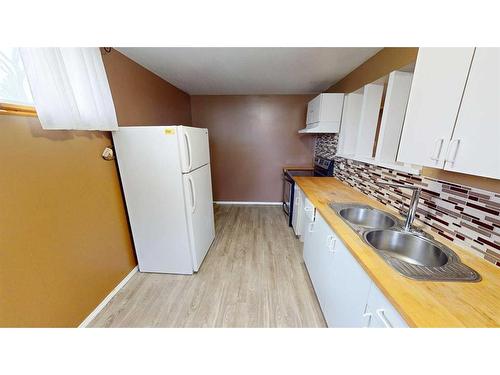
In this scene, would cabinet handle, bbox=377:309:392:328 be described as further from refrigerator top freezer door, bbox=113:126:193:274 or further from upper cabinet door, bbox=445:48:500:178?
refrigerator top freezer door, bbox=113:126:193:274

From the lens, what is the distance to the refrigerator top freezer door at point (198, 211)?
1886mm

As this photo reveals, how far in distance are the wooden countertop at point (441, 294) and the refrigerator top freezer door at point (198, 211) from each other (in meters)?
1.44

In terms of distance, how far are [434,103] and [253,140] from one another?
124 inches

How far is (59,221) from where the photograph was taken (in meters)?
1.28

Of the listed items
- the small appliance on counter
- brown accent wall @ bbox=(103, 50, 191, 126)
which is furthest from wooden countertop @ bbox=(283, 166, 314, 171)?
brown accent wall @ bbox=(103, 50, 191, 126)

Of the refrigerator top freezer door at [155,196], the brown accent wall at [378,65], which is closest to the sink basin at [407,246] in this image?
the brown accent wall at [378,65]

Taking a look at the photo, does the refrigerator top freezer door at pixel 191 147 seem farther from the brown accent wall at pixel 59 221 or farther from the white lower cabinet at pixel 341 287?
the white lower cabinet at pixel 341 287

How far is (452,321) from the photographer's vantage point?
0.64 m

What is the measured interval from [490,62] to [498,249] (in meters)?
0.84

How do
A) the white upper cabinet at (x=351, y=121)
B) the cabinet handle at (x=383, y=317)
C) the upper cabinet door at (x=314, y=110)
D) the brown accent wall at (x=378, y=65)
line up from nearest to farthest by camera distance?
the cabinet handle at (x=383, y=317), the brown accent wall at (x=378, y=65), the white upper cabinet at (x=351, y=121), the upper cabinet door at (x=314, y=110)

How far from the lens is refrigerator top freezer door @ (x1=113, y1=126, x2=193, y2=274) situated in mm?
1692

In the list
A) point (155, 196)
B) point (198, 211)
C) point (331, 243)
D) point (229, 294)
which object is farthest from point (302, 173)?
point (155, 196)
